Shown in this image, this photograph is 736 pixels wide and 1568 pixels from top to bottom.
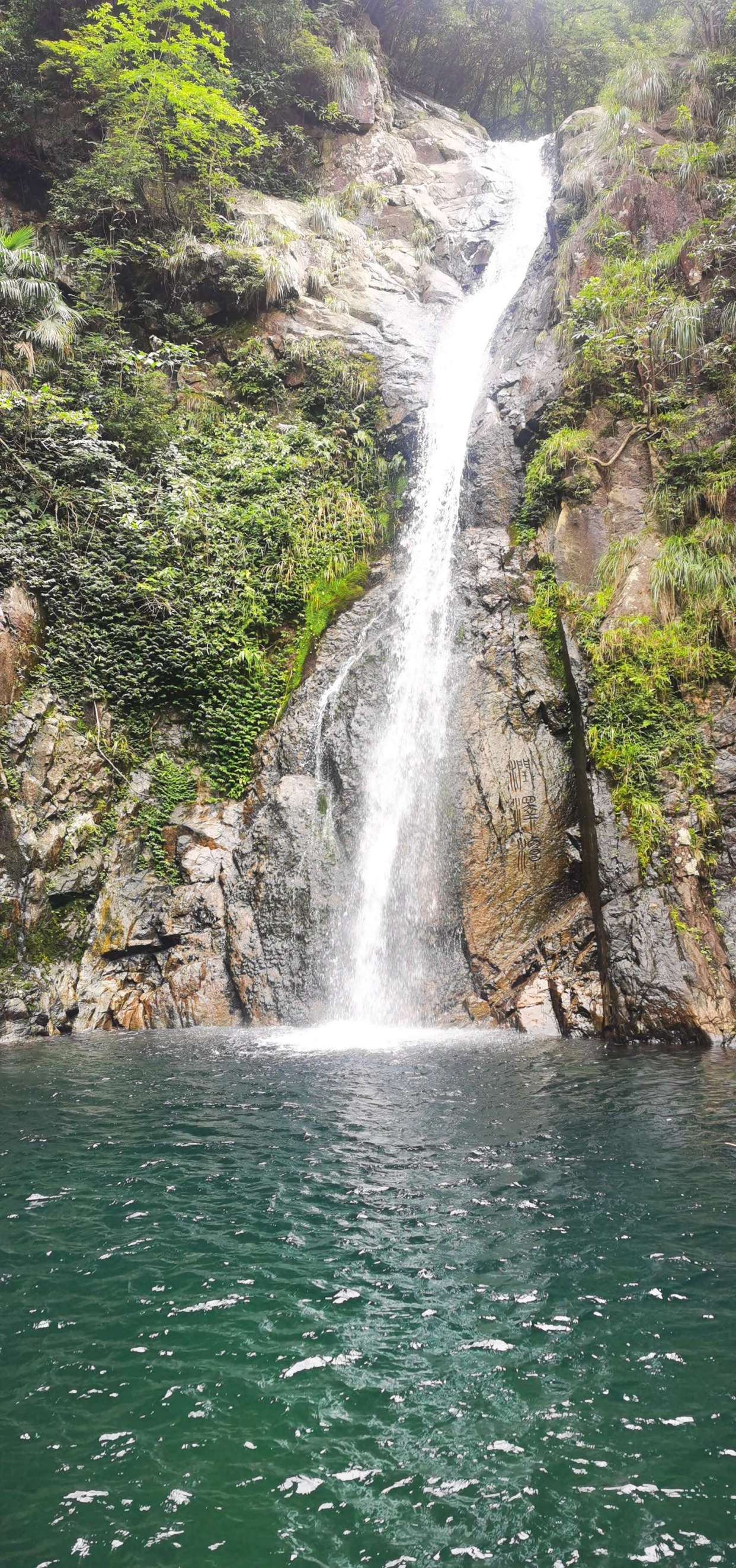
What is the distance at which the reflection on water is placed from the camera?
7.00 feet

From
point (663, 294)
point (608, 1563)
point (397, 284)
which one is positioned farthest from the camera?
point (397, 284)

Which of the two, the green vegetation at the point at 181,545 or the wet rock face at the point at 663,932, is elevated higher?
the green vegetation at the point at 181,545

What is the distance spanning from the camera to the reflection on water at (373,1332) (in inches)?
84.0

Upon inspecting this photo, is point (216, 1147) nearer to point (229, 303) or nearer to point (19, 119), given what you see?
point (229, 303)

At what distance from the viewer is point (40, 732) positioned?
434 inches

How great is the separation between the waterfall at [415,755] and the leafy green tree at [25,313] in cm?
723

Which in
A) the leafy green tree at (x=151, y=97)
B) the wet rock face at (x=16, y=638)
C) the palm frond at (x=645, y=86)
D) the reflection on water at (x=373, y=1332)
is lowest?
the reflection on water at (x=373, y=1332)

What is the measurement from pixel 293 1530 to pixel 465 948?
7.92m

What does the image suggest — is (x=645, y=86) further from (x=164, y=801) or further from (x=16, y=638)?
(x=164, y=801)

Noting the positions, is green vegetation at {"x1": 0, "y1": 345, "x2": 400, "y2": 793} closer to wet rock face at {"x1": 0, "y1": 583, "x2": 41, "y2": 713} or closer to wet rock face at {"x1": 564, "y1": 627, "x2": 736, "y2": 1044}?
wet rock face at {"x1": 0, "y1": 583, "x2": 41, "y2": 713}

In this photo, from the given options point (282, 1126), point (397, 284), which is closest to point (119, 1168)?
point (282, 1126)

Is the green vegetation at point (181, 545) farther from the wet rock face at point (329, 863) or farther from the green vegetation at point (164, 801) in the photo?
the wet rock face at point (329, 863)

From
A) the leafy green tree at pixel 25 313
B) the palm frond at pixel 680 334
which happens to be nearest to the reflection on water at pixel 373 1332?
the palm frond at pixel 680 334

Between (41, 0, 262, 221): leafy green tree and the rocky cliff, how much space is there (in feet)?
35.1
